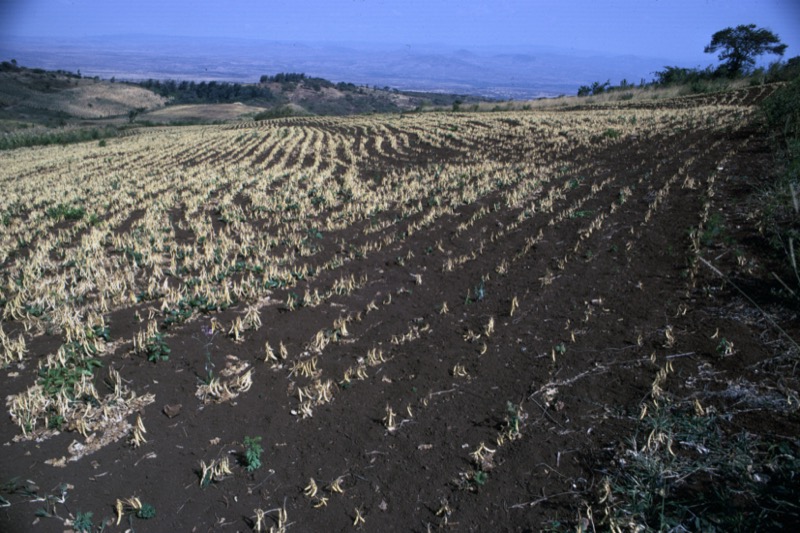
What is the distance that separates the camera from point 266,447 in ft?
13.3

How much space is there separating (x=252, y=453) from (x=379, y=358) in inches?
72.0

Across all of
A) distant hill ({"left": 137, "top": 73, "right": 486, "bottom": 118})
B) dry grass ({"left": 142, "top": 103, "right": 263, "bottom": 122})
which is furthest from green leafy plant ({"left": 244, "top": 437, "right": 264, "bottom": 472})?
distant hill ({"left": 137, "top": 73, "right": 486, "bottom": 118})

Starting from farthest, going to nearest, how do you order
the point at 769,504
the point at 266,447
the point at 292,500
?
the point at 266,447
the point at 292,500
the point at 769,504

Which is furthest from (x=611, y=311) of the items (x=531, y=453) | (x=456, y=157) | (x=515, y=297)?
(x=456, y=157)

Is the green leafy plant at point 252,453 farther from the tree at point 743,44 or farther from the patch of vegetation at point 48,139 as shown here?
the tree at point 743,44

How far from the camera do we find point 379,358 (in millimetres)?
5273

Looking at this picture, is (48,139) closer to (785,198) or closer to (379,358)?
(379,358)

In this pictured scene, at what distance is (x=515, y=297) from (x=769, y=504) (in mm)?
3551

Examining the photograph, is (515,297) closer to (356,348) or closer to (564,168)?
(356,348)

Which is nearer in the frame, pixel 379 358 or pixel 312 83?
pixel 379 358

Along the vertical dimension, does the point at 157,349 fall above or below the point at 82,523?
above

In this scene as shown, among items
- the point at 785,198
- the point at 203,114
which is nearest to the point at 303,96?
the point at 203,114

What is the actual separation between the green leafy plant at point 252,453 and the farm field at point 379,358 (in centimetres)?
3

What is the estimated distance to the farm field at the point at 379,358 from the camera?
3523 millimetres
